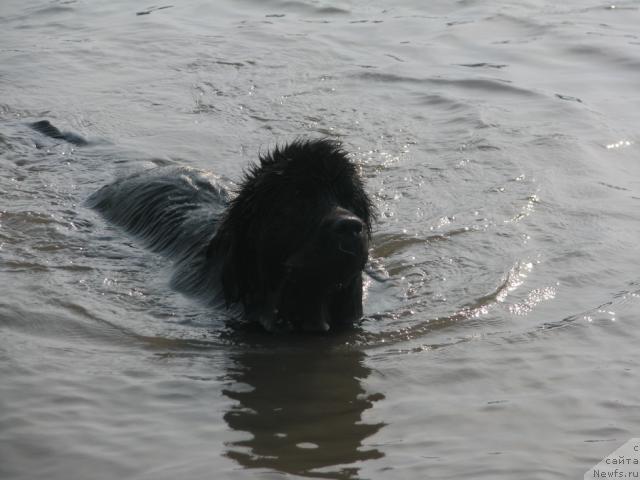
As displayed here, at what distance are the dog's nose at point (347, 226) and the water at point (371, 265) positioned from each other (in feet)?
2.66

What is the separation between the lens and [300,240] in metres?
6.55

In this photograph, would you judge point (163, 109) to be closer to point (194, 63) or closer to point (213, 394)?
point (194, 63)

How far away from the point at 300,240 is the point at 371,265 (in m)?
1.63

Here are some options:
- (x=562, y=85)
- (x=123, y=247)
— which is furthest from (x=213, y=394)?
(x=562, y=85)

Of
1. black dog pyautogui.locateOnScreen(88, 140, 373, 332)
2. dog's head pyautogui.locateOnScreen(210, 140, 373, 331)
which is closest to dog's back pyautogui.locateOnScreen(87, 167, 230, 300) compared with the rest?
black dog pyautogui.locateOnScreen(88, 140, 373, 332)

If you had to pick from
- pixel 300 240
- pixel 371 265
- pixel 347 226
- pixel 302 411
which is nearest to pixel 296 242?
pixel 300 240

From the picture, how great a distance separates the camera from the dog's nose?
6250 millimetres

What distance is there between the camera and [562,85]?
509 inches

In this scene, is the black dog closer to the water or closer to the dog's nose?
the dog's nose

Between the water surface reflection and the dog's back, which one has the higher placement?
the dog's back

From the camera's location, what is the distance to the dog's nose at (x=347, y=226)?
20.5 feet

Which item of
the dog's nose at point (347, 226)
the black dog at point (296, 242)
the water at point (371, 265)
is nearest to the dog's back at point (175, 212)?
the water at point (371, 265)

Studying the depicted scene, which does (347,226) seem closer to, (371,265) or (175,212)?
(371,265)

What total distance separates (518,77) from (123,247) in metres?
6.54
